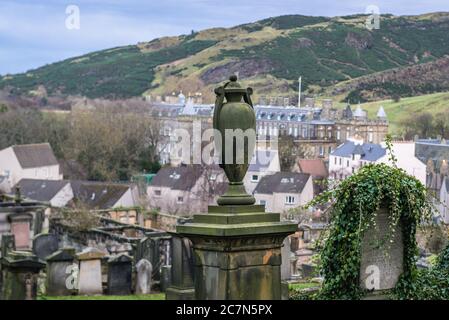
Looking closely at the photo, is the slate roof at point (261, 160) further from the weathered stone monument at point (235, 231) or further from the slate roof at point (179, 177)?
the weathered stone monument at point (235, 231)

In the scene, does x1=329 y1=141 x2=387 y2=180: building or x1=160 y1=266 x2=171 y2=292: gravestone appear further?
x1=329 y1=141 x2=387 y2=180: building

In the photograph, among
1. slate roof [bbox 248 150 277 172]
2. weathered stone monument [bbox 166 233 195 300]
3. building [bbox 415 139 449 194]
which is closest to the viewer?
weathered stone monument [bbox 166 233 195 300]

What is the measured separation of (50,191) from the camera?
64500 mm

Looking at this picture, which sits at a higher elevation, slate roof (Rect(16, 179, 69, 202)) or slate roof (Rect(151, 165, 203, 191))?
slate roof (Rect(151, 165, 203, 191))

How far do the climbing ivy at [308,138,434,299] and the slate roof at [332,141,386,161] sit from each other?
46514 millimetres

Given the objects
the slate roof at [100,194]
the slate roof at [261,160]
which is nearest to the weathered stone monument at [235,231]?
the slate roof at [100,194]

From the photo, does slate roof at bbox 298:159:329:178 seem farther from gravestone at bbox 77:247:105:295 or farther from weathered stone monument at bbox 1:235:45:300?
weathered stone monument at bbox 1:235:45:300

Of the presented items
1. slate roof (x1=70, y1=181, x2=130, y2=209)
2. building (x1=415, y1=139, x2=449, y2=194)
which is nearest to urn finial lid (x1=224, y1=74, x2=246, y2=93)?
slate roof (x1=70, y1=181, x2=130, y2=209)

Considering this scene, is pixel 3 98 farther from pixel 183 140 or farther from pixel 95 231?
pixel 95 231

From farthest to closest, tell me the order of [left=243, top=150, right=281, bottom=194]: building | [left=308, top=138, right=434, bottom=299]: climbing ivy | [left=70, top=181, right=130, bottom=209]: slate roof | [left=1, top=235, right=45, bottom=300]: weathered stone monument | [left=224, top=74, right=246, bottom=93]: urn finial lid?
[left=243, top=150, right=281, bottom=194]: building → [left=70, top=181, right=130, bottom=209]: slate roof → [left=308, top=138, right=434, bottom=299]: climbing ivy → [left=1, top=235, right=45, bottom=300]: weathered stone monument → [left=224, top=74, right=246, bottom=93]: urn finial lid

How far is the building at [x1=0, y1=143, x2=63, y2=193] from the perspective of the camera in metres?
77.2

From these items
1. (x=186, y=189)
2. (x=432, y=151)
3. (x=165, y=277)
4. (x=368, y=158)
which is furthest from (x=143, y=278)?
(x=432, y=151)

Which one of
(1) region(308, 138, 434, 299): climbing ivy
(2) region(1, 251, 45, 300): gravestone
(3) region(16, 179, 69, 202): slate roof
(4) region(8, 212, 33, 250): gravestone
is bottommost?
(3) region(16, 179, 69, 202): slate roof
